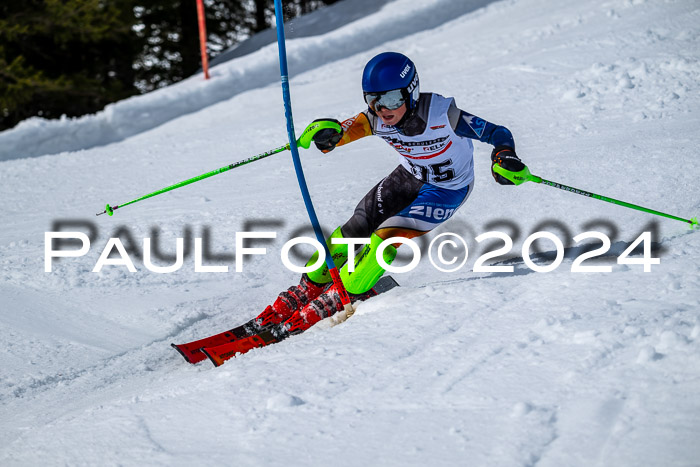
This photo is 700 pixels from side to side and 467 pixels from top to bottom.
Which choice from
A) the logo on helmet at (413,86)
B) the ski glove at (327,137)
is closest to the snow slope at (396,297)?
the ski glove at (327,137)

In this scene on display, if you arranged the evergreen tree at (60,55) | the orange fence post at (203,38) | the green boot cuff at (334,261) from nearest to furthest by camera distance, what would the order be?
the green boot cuff at (334,261)
the orange fence post at (203,38)
the evergreen tree at (60,55)

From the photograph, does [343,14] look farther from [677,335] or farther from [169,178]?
[677,335]

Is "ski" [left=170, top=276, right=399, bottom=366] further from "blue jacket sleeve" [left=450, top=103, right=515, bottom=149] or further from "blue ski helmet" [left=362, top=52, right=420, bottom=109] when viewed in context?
"blue ski helmet" [left=362, top=52, right=420, bottom=109]

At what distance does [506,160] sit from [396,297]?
1.02m

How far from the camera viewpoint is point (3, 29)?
1183 cm

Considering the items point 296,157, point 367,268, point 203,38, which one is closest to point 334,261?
point 367,268

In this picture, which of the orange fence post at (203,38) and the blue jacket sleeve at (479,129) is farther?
the orange fence post at (203,38)

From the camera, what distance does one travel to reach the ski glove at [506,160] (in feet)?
12.6

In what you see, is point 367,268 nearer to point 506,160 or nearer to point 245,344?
point 245,344

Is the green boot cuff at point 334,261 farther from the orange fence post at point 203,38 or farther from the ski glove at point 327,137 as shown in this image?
the orange fence post at point 203,38

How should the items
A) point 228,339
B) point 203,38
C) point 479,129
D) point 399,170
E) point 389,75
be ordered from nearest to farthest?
point 389,75 → point 479,129 → point 228,339 → point 399,170 → point 203,38

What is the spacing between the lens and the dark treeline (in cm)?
1220

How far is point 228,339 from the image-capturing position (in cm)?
431

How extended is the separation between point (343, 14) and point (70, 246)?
36.1 ft
